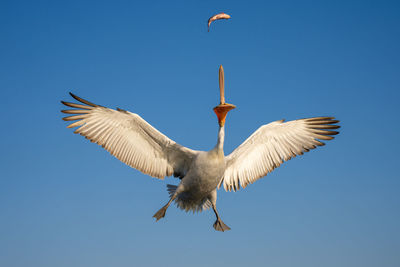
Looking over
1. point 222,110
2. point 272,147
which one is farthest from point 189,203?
point 222,110

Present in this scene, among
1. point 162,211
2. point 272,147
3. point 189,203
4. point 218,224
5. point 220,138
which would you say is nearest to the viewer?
point 220,138

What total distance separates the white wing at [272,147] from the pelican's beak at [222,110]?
5.26 feet

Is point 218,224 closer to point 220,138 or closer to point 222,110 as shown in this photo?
point 220,138

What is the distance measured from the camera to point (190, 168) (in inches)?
337

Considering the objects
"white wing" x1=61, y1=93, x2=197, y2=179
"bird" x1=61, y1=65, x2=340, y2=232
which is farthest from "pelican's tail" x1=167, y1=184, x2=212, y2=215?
"white wing" x1=61, y1=93, x2=197, y2=179

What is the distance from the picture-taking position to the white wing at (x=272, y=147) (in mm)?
9617

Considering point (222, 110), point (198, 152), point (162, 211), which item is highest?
point (222, 110)

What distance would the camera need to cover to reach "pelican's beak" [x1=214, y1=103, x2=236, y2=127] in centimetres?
791

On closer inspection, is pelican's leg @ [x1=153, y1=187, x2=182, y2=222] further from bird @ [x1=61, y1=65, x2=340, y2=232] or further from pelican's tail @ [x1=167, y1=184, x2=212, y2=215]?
pelican's tail @ [x1=167, y1=184, x2=212, y2=215]

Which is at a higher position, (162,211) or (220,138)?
(220,138)

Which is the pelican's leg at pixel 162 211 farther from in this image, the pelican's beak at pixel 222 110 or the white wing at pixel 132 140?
the pelican's beak at pixel 222 110

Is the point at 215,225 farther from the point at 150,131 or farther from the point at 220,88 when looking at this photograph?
the point at 220,88

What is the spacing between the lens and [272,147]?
9.78m

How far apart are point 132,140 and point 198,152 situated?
1.56m
